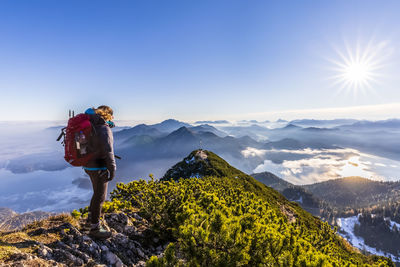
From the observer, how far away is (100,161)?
5195 millimetres

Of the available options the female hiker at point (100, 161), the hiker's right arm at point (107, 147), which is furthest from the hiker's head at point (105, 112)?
the hiker's right arm at point (107, 147)

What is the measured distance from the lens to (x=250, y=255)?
13.9 feet

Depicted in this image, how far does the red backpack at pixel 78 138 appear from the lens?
4782 millimetres

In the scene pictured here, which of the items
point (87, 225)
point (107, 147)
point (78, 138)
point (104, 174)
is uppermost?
point (78, 138)

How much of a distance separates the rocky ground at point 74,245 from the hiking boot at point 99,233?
15 cm

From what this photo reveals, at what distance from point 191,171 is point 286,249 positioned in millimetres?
57141

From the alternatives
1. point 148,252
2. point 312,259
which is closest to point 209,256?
point 312,259

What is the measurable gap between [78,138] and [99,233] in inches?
112

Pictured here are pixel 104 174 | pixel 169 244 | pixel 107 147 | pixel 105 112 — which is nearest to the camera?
pixel 169 244

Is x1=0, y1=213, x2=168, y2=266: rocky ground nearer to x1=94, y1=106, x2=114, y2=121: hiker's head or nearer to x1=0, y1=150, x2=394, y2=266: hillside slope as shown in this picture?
x1=0, y1=150, x2=394, y2=266: hillside slope

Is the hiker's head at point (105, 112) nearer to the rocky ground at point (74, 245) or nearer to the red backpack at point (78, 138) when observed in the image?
the red backpack at point (78, 138)

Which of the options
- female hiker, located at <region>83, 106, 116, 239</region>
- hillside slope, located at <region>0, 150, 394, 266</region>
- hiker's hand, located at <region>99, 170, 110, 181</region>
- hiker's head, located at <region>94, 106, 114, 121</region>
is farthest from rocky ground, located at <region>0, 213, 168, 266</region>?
hiker's head, located at <region>94, 106, 114, 121</region>

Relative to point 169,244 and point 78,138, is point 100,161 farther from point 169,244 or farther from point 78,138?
point 169,244

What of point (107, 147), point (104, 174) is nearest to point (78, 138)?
point (107, 147)
